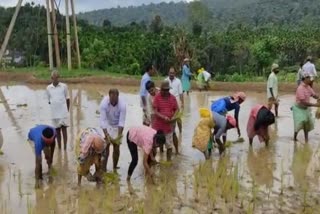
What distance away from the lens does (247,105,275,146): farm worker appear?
34.0 feet

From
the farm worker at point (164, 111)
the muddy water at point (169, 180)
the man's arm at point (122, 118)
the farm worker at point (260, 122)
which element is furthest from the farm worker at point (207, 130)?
the man's arm at point (122, 118)

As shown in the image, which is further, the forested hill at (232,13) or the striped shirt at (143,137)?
the forested hill at (232,13)

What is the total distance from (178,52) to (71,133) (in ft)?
60.6

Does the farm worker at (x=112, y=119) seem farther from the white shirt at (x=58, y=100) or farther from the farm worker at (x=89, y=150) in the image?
the white shirt at (x=58, y=100)

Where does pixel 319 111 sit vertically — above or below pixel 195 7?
below

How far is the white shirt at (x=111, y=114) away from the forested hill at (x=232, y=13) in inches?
2055

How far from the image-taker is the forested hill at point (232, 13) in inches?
2564

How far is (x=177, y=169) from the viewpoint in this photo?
9.16 meters

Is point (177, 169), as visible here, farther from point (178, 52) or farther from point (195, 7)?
point (195, 7)

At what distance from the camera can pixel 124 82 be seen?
23656mm

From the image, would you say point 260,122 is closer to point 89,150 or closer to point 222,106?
point 222,106

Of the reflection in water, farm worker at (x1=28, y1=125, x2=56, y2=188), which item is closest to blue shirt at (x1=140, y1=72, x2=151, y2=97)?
the reflection in water

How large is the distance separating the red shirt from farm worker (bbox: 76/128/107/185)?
5.27ft

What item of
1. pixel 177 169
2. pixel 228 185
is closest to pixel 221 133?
pixel 177 169
